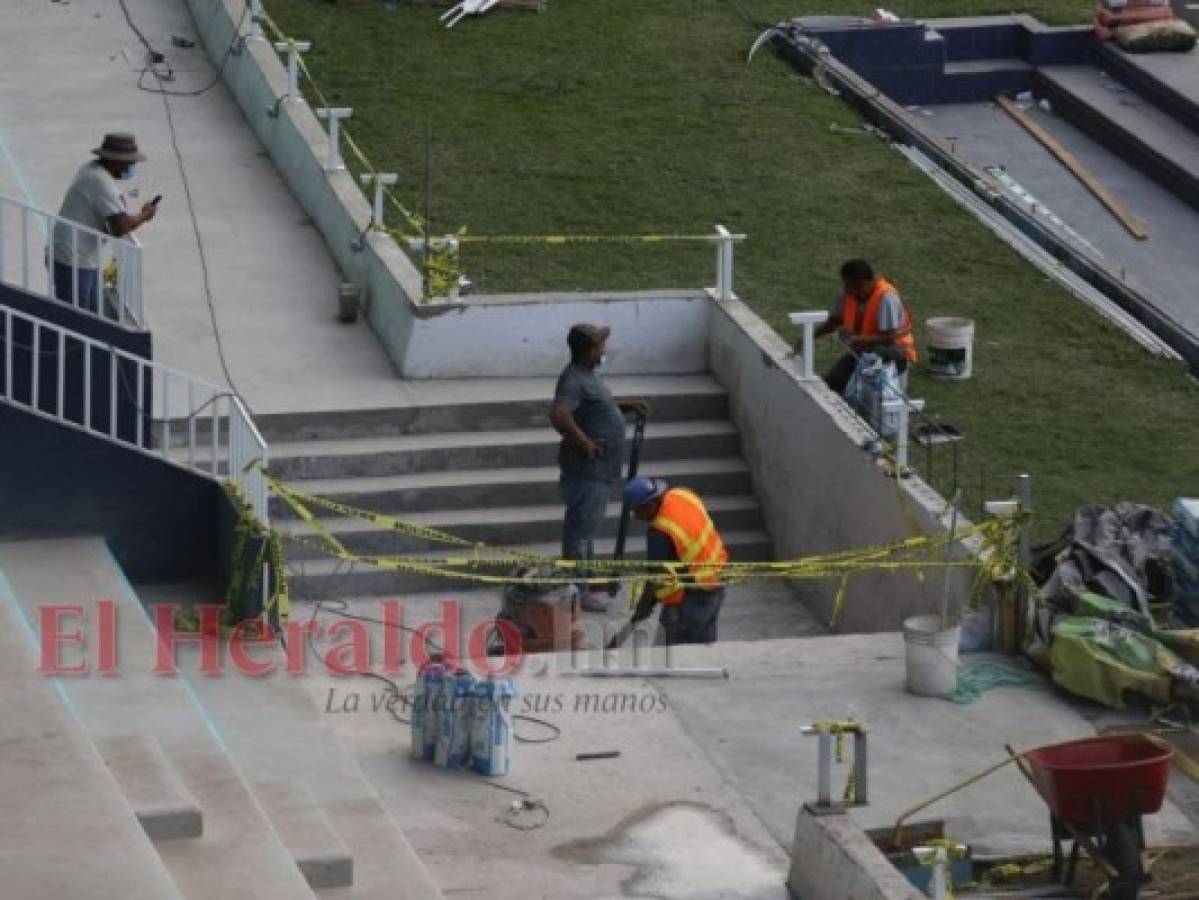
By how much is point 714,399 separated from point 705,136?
5.09 meters

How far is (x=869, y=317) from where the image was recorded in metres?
20.6

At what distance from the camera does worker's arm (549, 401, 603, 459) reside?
19.0 m

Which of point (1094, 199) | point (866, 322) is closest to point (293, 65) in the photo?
point (866, 322)

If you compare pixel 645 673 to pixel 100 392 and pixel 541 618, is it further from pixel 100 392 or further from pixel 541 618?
pixel 100 392

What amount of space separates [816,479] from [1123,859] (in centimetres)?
571

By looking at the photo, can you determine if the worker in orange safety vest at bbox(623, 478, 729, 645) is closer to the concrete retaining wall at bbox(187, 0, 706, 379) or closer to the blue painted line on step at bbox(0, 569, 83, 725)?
the blue painted line on step at bbox(0, 569, 83, 725)

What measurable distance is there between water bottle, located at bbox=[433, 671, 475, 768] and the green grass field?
14.4 ft

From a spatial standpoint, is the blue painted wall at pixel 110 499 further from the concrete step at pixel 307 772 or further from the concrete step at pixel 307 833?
the concrete step at pixel 307 833

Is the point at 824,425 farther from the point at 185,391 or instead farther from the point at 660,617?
the point at 185,391

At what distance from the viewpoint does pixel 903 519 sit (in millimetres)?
18625

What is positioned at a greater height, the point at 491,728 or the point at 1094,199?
the point at 1094,199

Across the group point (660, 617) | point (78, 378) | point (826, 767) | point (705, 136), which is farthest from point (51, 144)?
point (826, 767)

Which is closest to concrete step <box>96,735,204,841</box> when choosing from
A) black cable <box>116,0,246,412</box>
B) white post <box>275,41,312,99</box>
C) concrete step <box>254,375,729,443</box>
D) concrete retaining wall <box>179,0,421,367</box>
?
concrete step <box>254,375,729,443</box>

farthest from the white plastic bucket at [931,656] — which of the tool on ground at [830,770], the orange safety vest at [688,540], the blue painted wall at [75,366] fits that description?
the blue painted wall at [75,366]
